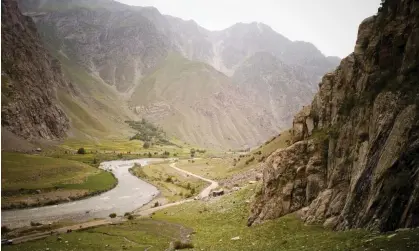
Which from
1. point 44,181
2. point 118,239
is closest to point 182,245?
point 118,239

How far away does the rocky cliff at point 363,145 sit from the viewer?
84.0 feet

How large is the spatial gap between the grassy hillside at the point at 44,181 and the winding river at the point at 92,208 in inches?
146

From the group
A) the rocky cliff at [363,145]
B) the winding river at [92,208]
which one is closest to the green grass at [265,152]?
the winding river at [92,208]

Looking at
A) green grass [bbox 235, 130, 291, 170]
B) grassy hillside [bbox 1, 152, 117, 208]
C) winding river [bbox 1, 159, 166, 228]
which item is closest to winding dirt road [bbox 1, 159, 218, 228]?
winding river [bbox 1, 159, 166, 228]

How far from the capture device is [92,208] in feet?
263

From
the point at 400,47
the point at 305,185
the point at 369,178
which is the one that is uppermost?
the point at 400,47

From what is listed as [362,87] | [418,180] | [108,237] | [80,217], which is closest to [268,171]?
[362,87]

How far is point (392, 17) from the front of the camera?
3544 cm

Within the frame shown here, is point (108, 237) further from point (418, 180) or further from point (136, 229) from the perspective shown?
point (418, 180)

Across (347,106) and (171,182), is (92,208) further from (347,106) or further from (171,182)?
(347,106)

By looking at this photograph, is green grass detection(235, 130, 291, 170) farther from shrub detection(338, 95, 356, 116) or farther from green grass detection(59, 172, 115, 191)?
shrub detection(338, 95, 356, 116)

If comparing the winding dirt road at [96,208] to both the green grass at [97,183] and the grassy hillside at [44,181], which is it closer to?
the green grass at [97,183]

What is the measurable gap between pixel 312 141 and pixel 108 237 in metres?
31.2

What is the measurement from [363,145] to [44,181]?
89884 millimetres
